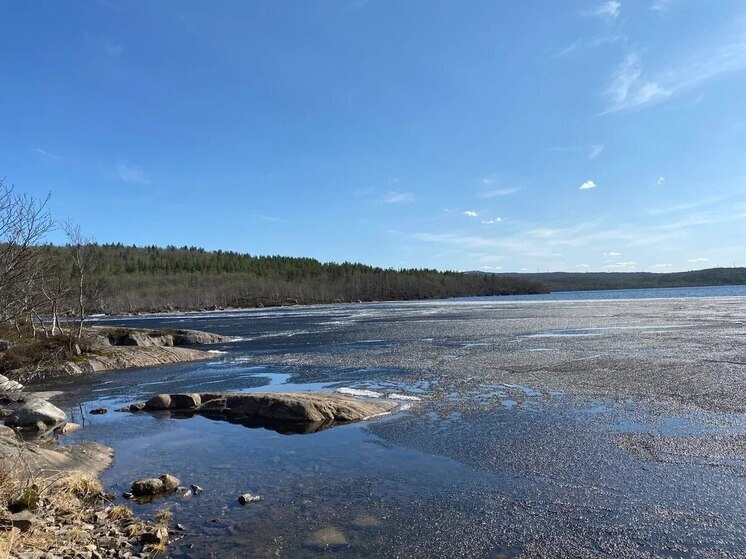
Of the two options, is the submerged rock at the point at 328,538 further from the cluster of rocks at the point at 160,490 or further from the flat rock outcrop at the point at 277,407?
the flat rock outcrop at the point at 277,407

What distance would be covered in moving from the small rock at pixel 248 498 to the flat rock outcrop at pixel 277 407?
17.7ft

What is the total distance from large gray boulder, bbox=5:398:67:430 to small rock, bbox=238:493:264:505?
31.5 ft

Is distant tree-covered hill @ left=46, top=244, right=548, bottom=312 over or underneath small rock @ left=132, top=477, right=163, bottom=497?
over

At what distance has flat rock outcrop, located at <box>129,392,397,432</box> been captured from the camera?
1633cm

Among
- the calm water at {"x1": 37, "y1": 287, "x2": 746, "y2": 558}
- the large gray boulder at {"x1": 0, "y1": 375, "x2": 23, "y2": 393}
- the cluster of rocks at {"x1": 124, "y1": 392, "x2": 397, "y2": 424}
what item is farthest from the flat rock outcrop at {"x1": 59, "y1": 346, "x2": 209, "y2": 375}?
the cluster of rocks at {"x1": 124, "y1": 392, "x2": 397, "y2": 424}

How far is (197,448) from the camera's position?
13.7 metres

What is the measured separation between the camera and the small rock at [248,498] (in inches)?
382

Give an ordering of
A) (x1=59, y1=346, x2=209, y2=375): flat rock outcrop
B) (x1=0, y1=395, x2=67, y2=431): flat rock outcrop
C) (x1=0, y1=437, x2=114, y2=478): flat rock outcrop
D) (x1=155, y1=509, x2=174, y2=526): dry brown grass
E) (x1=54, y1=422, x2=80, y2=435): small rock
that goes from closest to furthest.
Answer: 1. (x1=155, y1=509, x2=174, y2=526): dry brown grass
2. (x1=0, y1=437, x2=114, y2=478): flat rock outcrop
3. (x1=54, y1=422, x2=80, y2=435): small rock
4. (x1=0, y1=395, x2=67, y2=431): flat rock outcrop
5. (x1=59, y1=346, x2=209, y2=375): flat rock outcrop

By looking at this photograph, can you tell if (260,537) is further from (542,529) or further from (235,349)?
(235,349)

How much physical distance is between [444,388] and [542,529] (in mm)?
12162

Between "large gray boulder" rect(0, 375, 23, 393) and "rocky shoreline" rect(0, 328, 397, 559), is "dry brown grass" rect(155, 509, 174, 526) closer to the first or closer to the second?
"rocky shoreline" rect(0, 328, 397, 559)

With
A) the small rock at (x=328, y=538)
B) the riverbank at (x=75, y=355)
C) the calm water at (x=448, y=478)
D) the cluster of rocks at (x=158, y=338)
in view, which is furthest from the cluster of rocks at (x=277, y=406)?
the cluster of rocks at (x=158, y=338)

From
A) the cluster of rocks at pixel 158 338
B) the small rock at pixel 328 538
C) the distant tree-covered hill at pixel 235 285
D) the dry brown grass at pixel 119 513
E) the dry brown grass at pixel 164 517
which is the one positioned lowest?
Result: the small rock at pixel 328 538

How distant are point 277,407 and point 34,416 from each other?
24.2 feet
